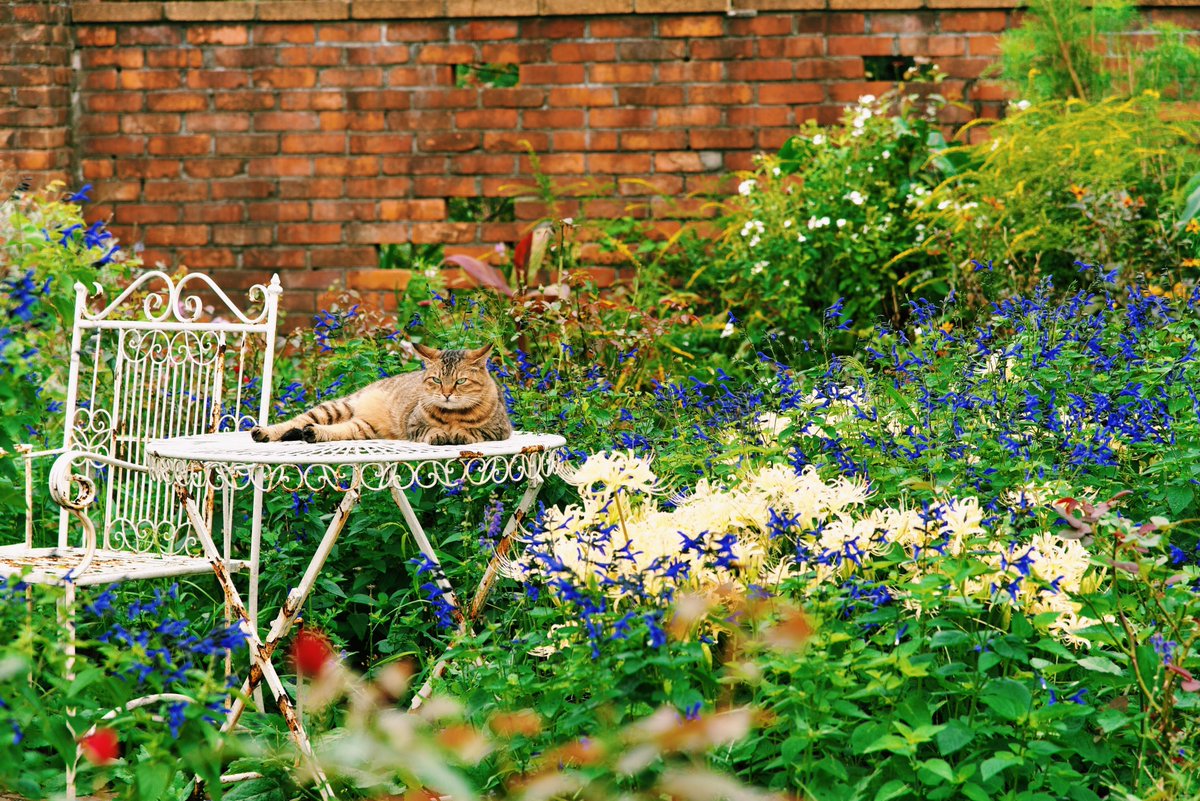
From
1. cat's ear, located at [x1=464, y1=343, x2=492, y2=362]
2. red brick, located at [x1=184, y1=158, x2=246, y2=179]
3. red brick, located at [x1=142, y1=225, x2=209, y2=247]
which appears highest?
red brick, located at [x1=184, y1=158, x2=246, y2=179]

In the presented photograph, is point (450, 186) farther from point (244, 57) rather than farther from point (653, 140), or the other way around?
point (244, 57)

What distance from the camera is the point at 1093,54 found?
21.8 feet

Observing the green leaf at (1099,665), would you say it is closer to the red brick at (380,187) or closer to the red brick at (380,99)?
the red brick at (380,187)

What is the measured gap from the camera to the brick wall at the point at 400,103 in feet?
22.4

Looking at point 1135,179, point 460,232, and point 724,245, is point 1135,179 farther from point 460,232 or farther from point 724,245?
point 460,232

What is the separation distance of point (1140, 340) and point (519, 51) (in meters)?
4.01

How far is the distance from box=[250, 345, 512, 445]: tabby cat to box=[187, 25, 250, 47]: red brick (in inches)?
147

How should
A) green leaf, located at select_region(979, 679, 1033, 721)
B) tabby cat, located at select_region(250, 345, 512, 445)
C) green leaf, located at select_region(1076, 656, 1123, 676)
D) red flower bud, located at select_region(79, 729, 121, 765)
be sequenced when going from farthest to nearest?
tabby cat, located at select_region(250, 345, 512, 445) < green leaf, located at select_region(1076, 656, 1123, 676) < green leaf, located at select_region(979, 679, 1033, 721) < red flower bud, located at select_region(79, 729, 121, 765)

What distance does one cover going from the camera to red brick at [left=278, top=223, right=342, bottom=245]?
709 cm

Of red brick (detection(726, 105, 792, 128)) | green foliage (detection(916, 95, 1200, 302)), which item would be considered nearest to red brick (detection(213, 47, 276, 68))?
red brick (detection(726, 105, 792, 128))

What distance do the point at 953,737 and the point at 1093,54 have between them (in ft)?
16.9

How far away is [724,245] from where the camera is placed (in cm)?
654

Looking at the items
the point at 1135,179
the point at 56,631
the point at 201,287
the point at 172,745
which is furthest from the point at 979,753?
the point at 201,287

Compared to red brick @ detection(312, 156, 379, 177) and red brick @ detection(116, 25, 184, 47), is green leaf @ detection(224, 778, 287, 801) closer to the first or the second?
red brick @ detection(312, 156, 379, 177)
